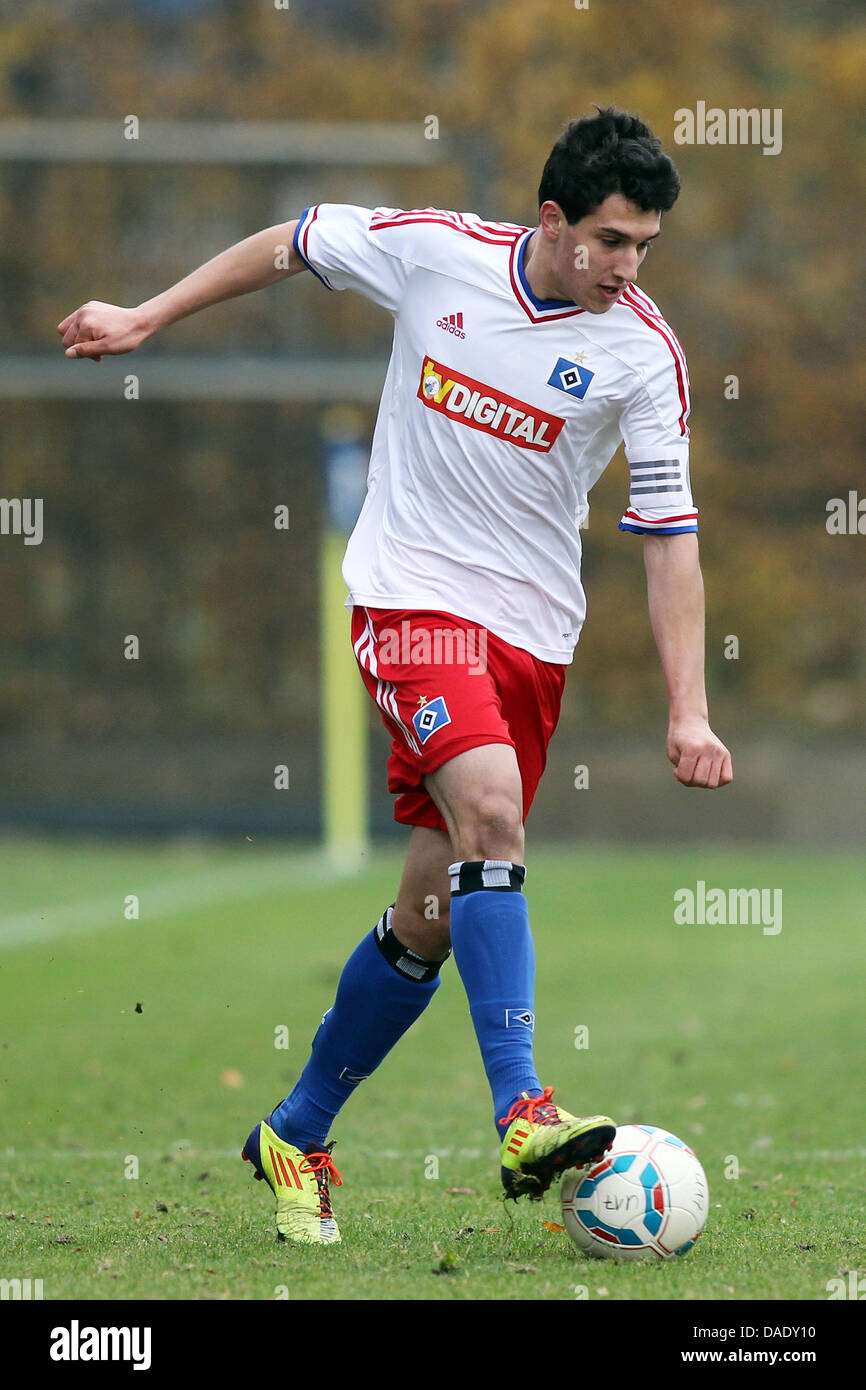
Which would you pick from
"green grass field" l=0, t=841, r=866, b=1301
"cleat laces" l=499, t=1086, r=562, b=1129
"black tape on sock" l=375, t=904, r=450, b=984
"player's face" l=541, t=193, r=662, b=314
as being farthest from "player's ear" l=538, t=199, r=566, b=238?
"green grass field" l=0, t=841, r=866, b=1301

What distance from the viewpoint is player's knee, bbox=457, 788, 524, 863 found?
3982mm

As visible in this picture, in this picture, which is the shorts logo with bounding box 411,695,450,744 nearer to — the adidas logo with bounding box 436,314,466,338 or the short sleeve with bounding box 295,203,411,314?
the adidas logo with bounding box 436,314,466,338

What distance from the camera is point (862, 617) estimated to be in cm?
2448

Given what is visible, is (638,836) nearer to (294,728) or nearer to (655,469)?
(294,728)

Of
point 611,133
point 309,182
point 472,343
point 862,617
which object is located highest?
point 309,182

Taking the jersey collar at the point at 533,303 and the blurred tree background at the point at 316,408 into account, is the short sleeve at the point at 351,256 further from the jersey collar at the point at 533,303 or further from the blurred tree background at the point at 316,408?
the blurred tree background at the point at 316,408

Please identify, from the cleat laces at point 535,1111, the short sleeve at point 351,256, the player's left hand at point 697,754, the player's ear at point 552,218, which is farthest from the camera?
the short sleeve at point 351,256

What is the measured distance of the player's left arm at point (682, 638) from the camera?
4.11m

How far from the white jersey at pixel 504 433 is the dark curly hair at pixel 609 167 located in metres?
0.23

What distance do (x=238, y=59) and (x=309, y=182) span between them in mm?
4799

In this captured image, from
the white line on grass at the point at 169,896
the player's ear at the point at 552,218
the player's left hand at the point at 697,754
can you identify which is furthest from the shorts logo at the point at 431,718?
the white line on grass at the point at 169,896

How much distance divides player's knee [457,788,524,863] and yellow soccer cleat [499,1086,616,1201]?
522 mm
